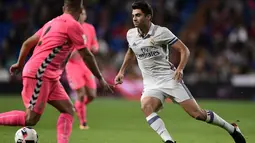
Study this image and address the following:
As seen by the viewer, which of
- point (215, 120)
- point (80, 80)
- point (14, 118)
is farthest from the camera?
point (80, 80)

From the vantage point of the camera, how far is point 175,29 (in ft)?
79.3

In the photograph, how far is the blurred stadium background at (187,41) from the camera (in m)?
20.7

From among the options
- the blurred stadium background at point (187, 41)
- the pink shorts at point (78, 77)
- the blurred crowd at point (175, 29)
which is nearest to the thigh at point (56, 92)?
the pink shorts at point (78, 77)

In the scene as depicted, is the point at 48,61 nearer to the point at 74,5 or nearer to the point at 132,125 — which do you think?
the point at 74,5

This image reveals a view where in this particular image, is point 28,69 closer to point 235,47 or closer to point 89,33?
point 89,33

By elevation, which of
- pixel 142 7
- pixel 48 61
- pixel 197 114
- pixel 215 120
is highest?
pixel 142 7

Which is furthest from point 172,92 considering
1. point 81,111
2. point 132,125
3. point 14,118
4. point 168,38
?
point 132,125

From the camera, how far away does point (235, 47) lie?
21781 mm

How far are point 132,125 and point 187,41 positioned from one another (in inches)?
399

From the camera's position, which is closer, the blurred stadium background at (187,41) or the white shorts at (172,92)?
the white shorts at (172,92)

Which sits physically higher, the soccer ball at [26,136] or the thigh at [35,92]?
the thigh at [35,92]

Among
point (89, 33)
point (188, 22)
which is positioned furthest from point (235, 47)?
point (89, 33)

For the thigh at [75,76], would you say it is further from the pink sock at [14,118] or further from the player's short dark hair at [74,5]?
the player's short dark hair at [74,5]

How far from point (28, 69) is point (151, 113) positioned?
1819 millimetres
